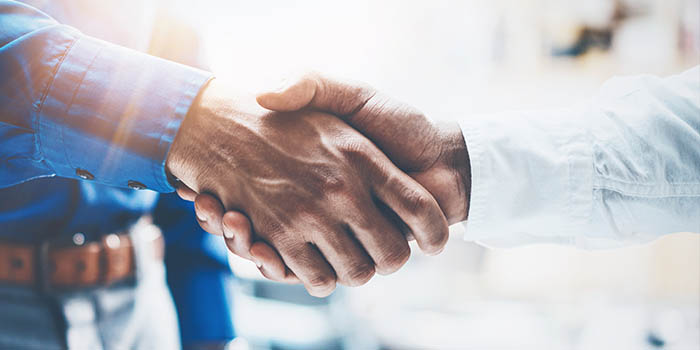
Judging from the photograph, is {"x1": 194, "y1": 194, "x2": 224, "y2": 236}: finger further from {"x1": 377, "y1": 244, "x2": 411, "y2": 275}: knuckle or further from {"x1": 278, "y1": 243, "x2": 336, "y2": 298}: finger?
{"x1": 377, "y1": 244, "x2": 411, "y2": 275}: knuckle

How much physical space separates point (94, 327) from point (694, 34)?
2779mm

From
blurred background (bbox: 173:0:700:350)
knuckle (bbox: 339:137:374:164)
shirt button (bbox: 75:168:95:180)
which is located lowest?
blurred background (bbox: 173:0:700:350)

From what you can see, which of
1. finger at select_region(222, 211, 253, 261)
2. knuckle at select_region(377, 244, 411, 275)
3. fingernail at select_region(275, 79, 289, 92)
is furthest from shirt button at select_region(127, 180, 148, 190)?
knuckle at select_region(377, 244, 411, 275)

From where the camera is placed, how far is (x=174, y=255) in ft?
3.88

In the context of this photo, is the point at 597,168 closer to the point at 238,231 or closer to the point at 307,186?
the point at 307,186

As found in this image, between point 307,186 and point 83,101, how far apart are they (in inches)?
12.6

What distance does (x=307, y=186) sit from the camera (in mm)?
658

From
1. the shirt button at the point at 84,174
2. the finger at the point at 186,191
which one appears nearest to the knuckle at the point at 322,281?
the finger at the point at 186,191

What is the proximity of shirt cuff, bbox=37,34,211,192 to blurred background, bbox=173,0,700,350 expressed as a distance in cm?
129

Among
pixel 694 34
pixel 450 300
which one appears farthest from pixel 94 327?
pixel 694 34

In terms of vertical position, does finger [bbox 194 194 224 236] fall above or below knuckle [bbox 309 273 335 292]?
above

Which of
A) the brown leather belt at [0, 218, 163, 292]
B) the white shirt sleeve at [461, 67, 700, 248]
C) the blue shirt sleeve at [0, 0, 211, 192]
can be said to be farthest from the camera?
the brown leather belt at [0, 218, 163, 292]

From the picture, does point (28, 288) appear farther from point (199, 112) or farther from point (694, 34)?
point (694, 34)

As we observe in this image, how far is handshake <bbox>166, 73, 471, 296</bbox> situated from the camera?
2.16 ft
